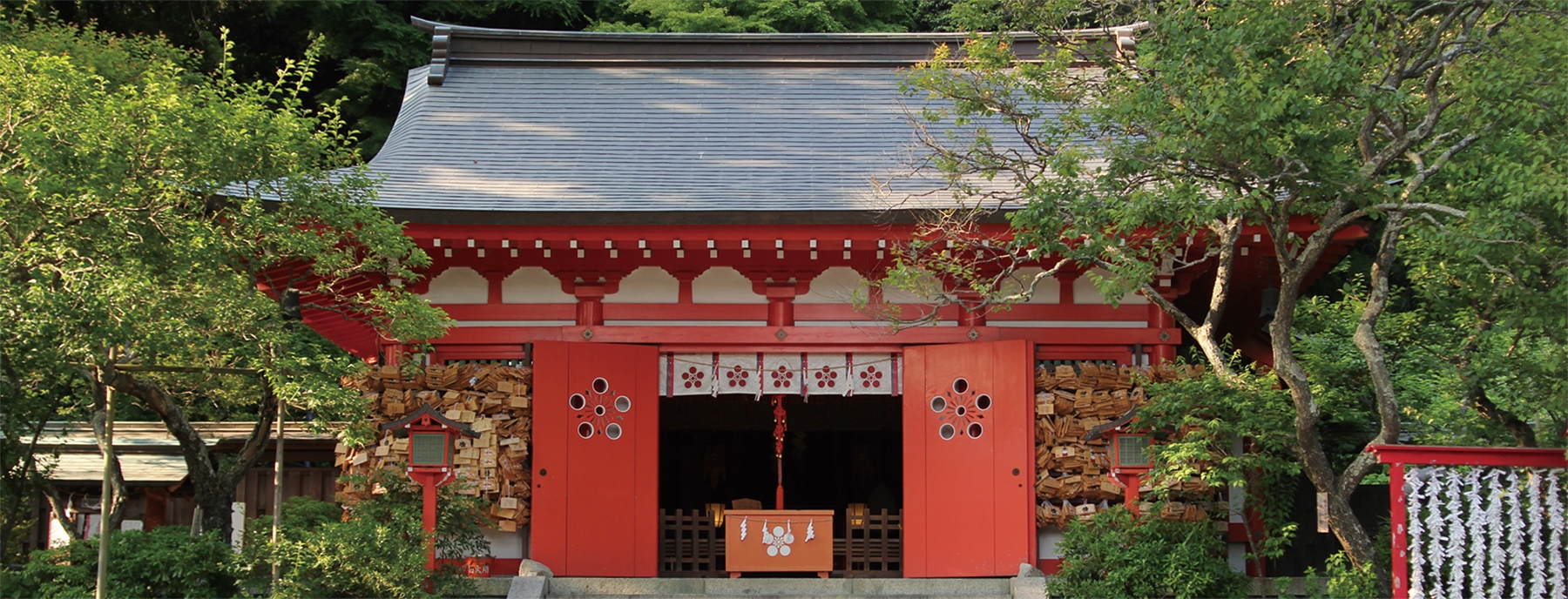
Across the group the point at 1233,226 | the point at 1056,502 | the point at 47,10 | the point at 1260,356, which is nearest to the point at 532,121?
the point at 1056,502

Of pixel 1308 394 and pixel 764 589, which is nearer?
pixel 1308 394

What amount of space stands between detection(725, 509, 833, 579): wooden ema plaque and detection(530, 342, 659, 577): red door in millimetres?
684

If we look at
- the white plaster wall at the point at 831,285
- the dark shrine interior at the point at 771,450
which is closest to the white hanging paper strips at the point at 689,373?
the white plaster wall at the point at 831,285

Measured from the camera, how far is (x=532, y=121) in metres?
11.8

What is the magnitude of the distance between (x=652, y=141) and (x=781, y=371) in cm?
268

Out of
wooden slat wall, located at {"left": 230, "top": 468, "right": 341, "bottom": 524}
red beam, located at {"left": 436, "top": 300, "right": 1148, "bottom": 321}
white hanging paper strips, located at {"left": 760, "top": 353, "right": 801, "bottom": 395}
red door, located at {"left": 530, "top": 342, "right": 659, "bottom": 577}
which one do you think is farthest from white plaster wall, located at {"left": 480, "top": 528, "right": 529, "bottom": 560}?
wooden slat wall, located at {"left": 230, "top": 468, "right": 341, "bottom": 524}

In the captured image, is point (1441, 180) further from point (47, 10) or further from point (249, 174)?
point (47, 10)

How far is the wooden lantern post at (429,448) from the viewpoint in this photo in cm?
859

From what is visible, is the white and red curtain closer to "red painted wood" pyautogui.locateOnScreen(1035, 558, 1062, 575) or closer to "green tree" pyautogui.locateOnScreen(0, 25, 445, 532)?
"red painted wood" pyautogui.locateOnScreen(1035, 558, 1062, 575)

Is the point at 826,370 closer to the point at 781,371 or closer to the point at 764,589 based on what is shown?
the point at 781,371

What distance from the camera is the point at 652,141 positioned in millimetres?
11289

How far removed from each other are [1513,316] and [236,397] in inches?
330

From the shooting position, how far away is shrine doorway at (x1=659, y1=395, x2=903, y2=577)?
15617 mm

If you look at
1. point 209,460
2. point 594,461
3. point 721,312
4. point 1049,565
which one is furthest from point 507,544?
point 1049,565
